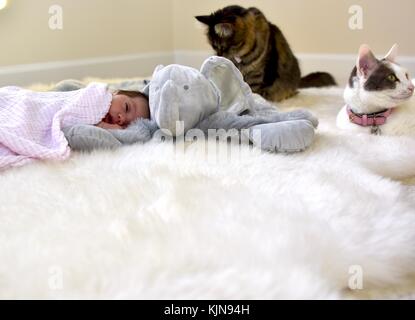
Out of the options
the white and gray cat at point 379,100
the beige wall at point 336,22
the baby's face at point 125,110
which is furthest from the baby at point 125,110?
the beige wall at point 336,22

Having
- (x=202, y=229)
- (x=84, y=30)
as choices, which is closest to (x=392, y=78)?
(x=202, y=229)

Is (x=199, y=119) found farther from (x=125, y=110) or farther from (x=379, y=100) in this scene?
(x=379, y=100)

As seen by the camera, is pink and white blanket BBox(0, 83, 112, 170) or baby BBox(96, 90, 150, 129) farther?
baby BBox(96, 90, 150, 129)

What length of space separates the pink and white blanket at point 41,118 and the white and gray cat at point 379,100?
28.5 inches

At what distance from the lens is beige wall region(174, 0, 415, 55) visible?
7.32ft

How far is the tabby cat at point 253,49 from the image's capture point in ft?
6.32

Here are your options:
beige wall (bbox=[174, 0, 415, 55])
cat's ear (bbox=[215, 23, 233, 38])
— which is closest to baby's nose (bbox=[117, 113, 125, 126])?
cat's ear (bbox=[215, 23, 233, 38])

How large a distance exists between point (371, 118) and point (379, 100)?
6 centimetres

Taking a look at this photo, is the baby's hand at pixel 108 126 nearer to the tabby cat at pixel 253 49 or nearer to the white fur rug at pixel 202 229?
the white fur rug at pixel 202 229

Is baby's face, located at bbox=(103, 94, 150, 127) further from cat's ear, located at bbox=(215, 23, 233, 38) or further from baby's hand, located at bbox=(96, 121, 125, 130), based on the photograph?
cat's ear, located at bbox=(215, 23, 233, 38)

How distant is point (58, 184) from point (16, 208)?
0.33 feet

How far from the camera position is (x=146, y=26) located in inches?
107

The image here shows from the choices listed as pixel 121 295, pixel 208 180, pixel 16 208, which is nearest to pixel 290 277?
pixel 121 295
